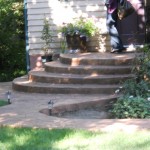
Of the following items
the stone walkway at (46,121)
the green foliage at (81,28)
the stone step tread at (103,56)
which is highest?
the green foliage at (81,28)

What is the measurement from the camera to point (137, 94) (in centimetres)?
789

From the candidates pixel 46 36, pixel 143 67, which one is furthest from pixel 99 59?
pixel 46 36

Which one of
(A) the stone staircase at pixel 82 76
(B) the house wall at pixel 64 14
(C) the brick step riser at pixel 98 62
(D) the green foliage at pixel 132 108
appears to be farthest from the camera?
(B) the house wall at pixel 64 14

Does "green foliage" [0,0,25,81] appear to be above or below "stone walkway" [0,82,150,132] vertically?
above

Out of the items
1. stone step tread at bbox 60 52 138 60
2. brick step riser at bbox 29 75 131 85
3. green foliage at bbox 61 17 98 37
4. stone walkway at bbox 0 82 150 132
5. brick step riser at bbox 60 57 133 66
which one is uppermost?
green foliage at bbox 61 17 98 37

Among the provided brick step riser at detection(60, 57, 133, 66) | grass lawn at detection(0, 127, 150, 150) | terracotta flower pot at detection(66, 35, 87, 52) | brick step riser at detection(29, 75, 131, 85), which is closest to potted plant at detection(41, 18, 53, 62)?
terracotta flower pot at detection(66, 35, 87, 52)

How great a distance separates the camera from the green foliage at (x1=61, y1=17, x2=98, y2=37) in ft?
37.6

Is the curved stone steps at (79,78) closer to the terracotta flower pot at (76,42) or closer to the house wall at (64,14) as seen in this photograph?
the terracotta flower pot at (76,42)

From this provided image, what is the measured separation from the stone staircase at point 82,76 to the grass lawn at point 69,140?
10.4ft

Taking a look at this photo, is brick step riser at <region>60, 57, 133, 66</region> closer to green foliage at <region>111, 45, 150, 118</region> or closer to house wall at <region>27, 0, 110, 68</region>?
green foliage at <region>111, 45, 150, 118</region>

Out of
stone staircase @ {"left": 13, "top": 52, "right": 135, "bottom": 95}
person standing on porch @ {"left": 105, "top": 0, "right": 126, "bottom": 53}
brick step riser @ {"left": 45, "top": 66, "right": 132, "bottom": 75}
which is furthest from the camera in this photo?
person standing on porch @ {"left": 105, "top": 0, "right": 126, "bottom": 53}

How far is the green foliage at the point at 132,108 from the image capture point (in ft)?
23.1

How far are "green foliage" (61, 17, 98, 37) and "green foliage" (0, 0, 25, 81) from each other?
3537 millimetres

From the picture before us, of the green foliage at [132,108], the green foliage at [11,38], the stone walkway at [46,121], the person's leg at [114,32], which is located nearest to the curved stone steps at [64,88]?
the stone walkway at [46,121]
